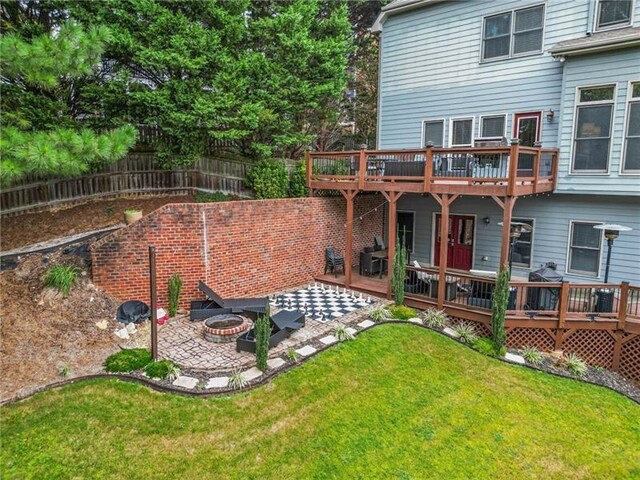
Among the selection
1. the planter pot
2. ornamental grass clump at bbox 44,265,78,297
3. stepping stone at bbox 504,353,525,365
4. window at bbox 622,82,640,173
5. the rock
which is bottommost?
stepping stone at bbox 504,353,525,365

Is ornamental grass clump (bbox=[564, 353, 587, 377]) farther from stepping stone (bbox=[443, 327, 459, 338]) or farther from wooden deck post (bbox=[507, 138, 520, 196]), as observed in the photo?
wooden deck post (bbox=[507, 138, 520, 196])

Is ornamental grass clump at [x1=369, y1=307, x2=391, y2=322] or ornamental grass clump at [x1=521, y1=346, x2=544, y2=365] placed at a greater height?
ornamental grass clump at [x1=369, y1=307, x2=391, y2=322]

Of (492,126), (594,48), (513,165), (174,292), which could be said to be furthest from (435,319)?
(594,48)

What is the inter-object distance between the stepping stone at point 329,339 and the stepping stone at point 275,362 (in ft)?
3.73

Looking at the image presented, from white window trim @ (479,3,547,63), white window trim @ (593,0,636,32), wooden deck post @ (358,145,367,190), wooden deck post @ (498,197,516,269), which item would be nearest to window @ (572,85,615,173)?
white window trim @ (593,0,636,32)

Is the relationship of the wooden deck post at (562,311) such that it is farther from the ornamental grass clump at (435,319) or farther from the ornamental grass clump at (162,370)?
the ornamental grass clump at (162,370)

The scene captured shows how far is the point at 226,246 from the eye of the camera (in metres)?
10.5

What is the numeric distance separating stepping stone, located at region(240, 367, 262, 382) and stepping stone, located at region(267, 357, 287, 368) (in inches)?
10.2

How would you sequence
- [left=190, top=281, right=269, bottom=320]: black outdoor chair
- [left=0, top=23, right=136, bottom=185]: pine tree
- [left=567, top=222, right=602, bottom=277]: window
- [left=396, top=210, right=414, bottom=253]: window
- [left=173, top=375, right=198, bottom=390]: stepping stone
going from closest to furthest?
[left=0, top=23, right=136, bottom=185]: pine tree → [left=173, top=375, right=198, bottom=390]: stepping stone → [left=190, top=281, right=269, bottom=320]: black outdoor chair → [left=567, top=222, right=602, bottom=277]: window → [left=396, top=210, right=414, bottom=253]: window

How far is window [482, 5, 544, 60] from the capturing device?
11148 millimetres

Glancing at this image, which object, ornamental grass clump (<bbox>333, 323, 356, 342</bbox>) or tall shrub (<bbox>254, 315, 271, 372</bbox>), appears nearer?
tall shrub (<bbox>254, 315, 271, 372</bbox>)

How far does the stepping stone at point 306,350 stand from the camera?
773cm

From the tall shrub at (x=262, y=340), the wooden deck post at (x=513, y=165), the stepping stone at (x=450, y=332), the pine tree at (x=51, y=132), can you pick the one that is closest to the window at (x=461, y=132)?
the wooden deck post at (x=513, y=165)

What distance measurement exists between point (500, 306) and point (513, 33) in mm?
8140
